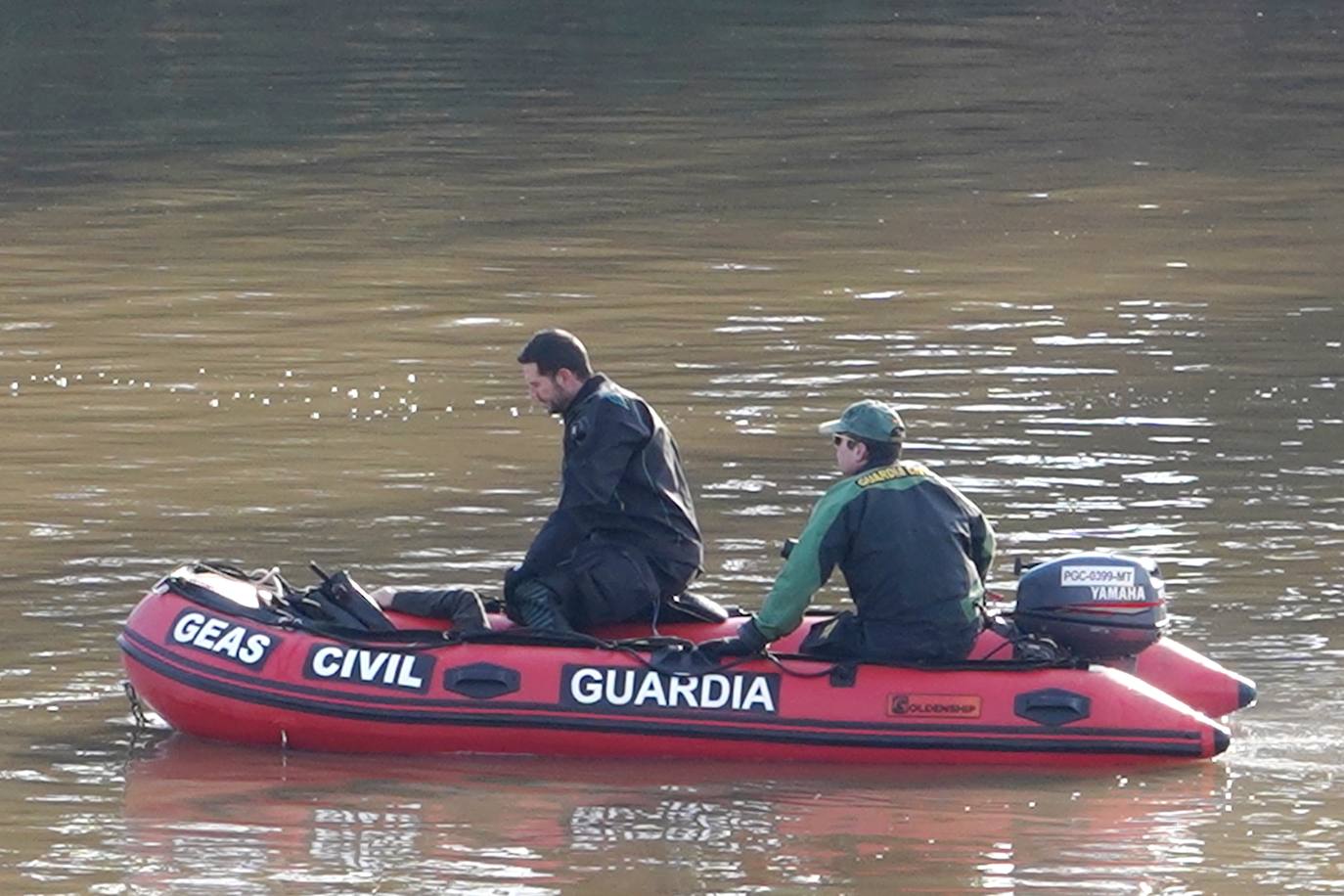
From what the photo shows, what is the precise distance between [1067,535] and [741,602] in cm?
169

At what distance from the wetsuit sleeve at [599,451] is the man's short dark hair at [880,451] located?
32.3 inches

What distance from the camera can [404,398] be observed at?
15312 mm

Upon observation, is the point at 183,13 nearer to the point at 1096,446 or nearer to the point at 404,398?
the point at 404,398

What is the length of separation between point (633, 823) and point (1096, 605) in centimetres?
181

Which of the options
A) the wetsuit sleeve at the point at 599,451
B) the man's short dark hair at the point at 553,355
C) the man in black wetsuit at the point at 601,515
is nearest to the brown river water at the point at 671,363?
the man in black wetsuit at the point at 601,515

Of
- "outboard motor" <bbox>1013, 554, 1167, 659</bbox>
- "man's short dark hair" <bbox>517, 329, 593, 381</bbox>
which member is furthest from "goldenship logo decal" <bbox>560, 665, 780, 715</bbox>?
"man's short dark hair" <bbox>517, 329, 593, 381</bbox>

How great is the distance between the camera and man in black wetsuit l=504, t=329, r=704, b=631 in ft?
32.1

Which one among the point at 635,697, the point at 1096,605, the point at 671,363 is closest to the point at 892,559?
the point at 1096,605

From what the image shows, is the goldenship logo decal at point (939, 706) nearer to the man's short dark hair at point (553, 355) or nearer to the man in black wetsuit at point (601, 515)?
the man in black wetsuit at point (601, 515)

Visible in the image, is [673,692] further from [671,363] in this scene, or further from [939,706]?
[671,363]

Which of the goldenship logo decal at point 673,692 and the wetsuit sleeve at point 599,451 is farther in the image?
the wetsuit sleeve at point 599,451

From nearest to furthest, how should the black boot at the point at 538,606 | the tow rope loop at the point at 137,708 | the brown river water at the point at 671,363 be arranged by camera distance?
the brown river water at the point at 671,363 → the black boot at the point at 538,606 → the tow rope loop at the point at 137,708

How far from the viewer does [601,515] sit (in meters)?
9.97

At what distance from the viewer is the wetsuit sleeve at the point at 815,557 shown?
30.9 ft
